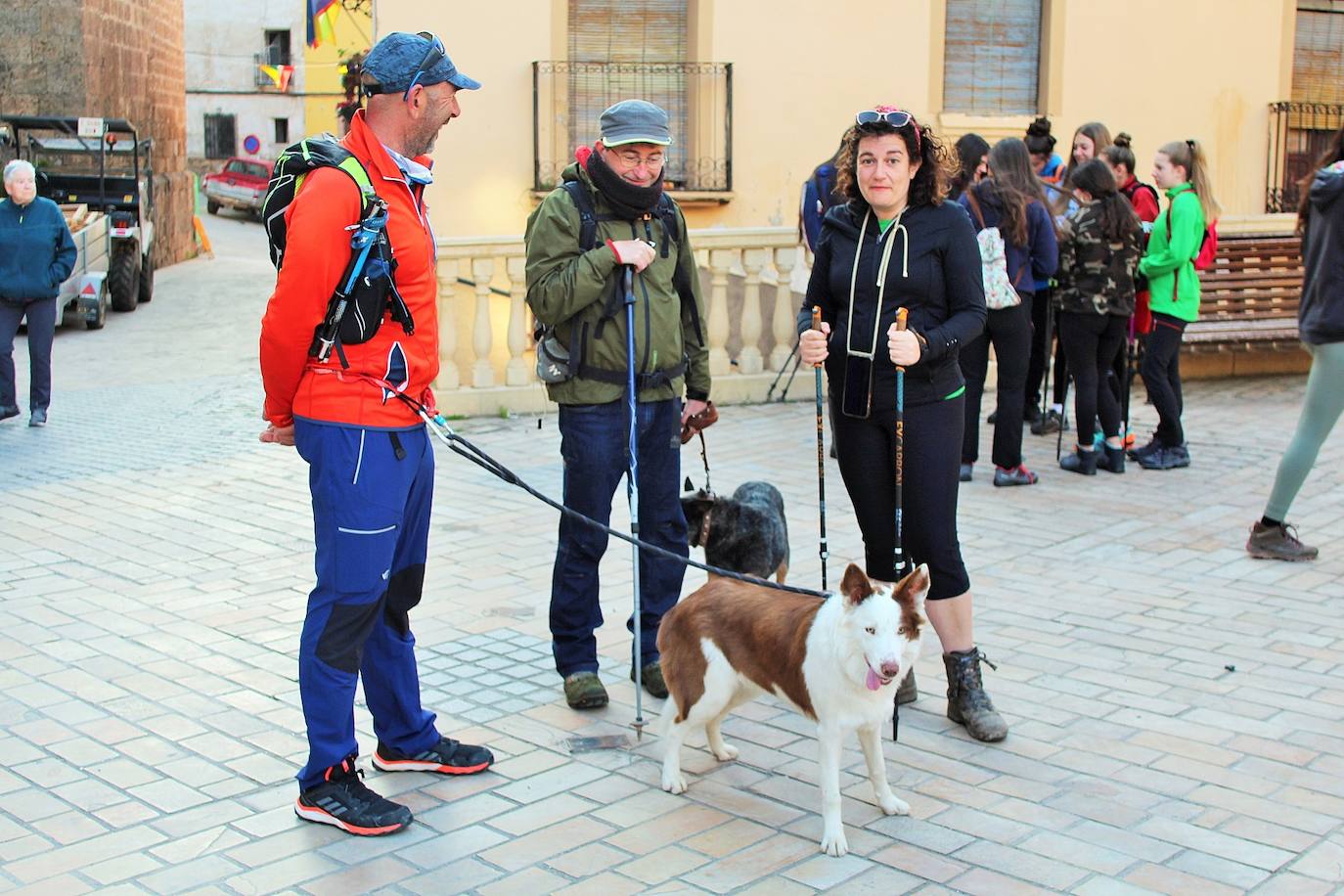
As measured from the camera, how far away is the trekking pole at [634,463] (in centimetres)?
505

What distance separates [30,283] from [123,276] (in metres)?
8.58

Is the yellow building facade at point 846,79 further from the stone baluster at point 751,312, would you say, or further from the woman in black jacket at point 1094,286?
the woman in black jacket at point 1094,286

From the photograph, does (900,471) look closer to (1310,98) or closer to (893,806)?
(893,806)

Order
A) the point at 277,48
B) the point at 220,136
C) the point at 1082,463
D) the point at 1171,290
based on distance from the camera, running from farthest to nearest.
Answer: the point at 220,136
the point at 277,48
the point at 1171,290
the point at 1082,463

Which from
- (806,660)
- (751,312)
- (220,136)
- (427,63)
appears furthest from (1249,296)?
(220,136)

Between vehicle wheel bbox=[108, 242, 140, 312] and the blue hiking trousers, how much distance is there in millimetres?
16199

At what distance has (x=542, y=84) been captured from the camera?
13430 mm

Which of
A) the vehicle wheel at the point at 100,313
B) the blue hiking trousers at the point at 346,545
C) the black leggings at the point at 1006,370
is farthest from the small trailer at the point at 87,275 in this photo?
the blue hiking trousers at the point at 346,545

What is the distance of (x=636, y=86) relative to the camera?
14.0 m

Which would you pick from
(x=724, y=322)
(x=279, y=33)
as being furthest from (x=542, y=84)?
(x=279, y=33)

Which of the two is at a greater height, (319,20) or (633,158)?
(319,20)

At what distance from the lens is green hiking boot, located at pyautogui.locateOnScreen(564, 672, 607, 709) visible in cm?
525

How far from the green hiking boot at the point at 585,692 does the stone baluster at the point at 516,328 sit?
600cm

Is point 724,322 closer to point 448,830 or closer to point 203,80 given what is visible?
point 448,830
